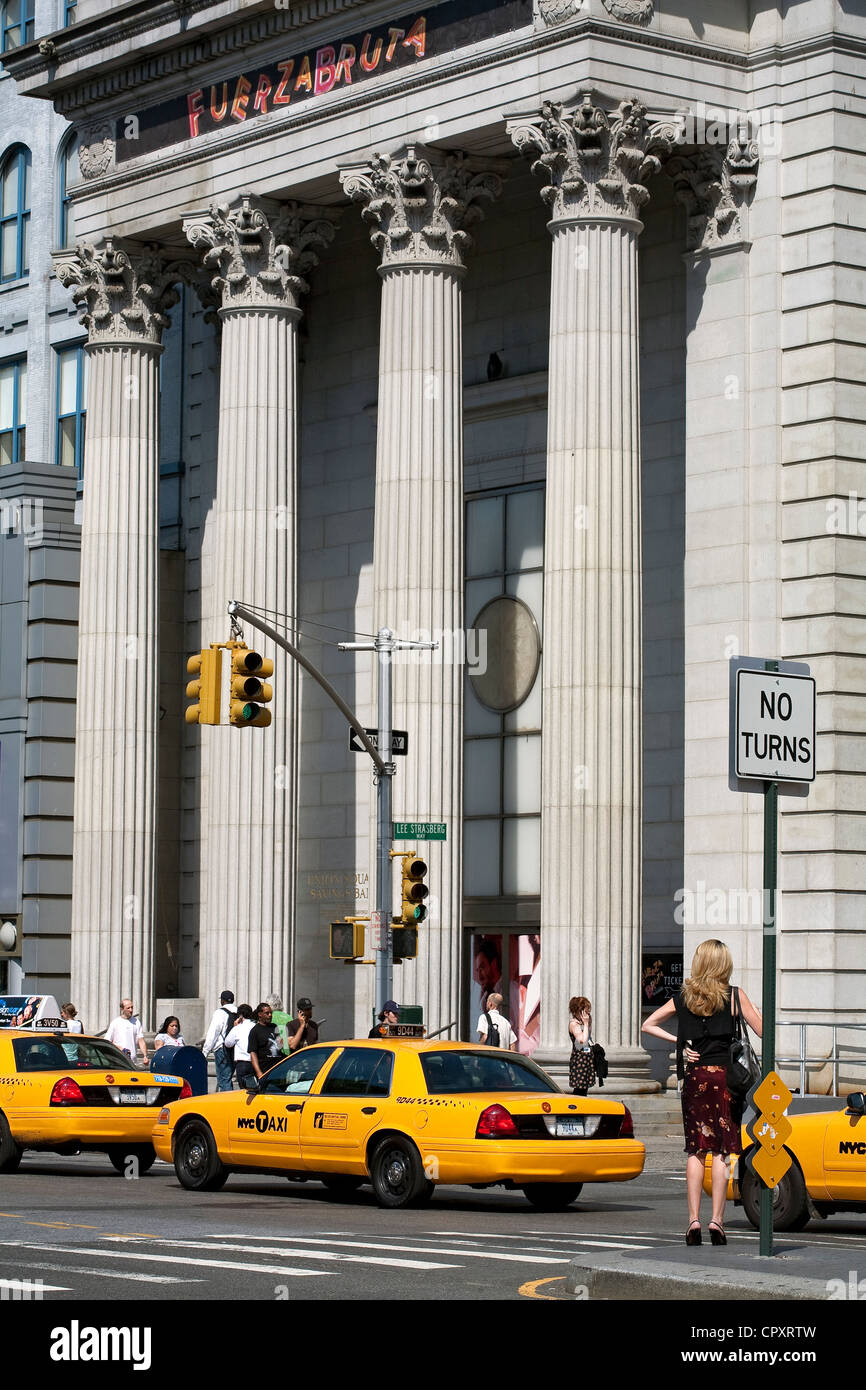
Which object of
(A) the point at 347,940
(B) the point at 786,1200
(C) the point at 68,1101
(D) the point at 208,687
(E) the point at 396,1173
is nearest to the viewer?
(B) the point at 786,1200

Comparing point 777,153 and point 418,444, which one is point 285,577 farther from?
point 777,153

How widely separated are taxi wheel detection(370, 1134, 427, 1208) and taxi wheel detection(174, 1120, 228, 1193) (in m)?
2.08

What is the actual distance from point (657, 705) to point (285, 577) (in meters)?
6.32

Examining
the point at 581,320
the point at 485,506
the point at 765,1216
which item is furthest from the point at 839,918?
the point at 765,1216

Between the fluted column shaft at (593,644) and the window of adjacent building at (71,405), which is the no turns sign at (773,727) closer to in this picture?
the fluted column shaft at (593,644)

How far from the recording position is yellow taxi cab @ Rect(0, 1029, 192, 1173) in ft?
81.1

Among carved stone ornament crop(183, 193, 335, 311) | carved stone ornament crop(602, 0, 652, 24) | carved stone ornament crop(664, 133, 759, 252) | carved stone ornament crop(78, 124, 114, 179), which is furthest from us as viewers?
carved stone ornament crop(78, 124, 114, 179)

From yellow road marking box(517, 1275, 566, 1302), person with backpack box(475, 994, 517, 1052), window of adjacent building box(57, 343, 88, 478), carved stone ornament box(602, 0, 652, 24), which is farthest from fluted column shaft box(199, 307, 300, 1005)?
yellow road marking box(517, 1275, 566, 1302)

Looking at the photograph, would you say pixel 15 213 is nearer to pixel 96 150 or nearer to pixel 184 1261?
pixel 96 150

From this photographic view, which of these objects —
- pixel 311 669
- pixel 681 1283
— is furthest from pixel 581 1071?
pixel 681 1283

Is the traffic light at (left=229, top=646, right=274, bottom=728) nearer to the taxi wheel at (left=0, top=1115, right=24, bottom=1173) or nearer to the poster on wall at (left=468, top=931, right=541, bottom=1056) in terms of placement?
the taxi wheel at (left=0, top=1115, right=24, bottom=1173)

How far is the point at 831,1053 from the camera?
103ft

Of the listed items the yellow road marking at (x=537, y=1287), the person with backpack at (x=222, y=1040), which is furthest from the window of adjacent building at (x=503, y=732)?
the yellow road marking at (x=537, y=1287)

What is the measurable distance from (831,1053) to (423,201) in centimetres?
1373
